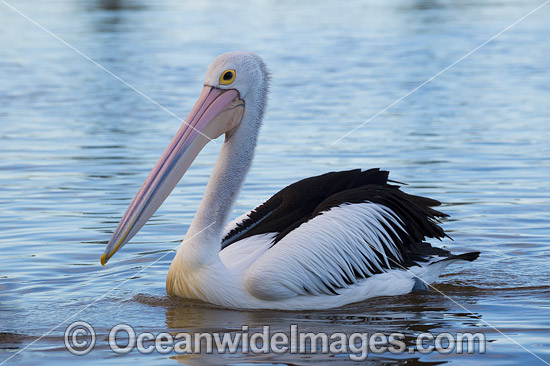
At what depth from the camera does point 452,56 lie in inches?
592

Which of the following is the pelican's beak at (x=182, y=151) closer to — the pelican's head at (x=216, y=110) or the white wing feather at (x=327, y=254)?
the pelican's head at (x=216, y=110)

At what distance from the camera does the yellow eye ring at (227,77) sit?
4945 mm

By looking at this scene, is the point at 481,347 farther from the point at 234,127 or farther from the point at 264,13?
the point at 264,13

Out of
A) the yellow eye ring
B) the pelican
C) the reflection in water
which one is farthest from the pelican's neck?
the reflection in water

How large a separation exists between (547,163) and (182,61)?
8.41m

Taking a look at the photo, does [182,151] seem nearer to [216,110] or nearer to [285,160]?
[216,110]

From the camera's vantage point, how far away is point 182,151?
4.82 meters

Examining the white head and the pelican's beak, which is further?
the white head

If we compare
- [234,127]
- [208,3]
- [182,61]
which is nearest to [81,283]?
[234,127]

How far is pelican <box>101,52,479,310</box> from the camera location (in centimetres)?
475

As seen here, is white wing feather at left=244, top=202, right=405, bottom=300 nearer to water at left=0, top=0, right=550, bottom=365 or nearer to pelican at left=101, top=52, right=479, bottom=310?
pelican at left=101, top=52, right=479, bottom=310

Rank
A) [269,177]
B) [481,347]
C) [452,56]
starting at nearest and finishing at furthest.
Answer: [481,347] → [269,177] → [452,56]

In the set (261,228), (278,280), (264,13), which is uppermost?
(264,13)

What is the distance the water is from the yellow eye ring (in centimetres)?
114
